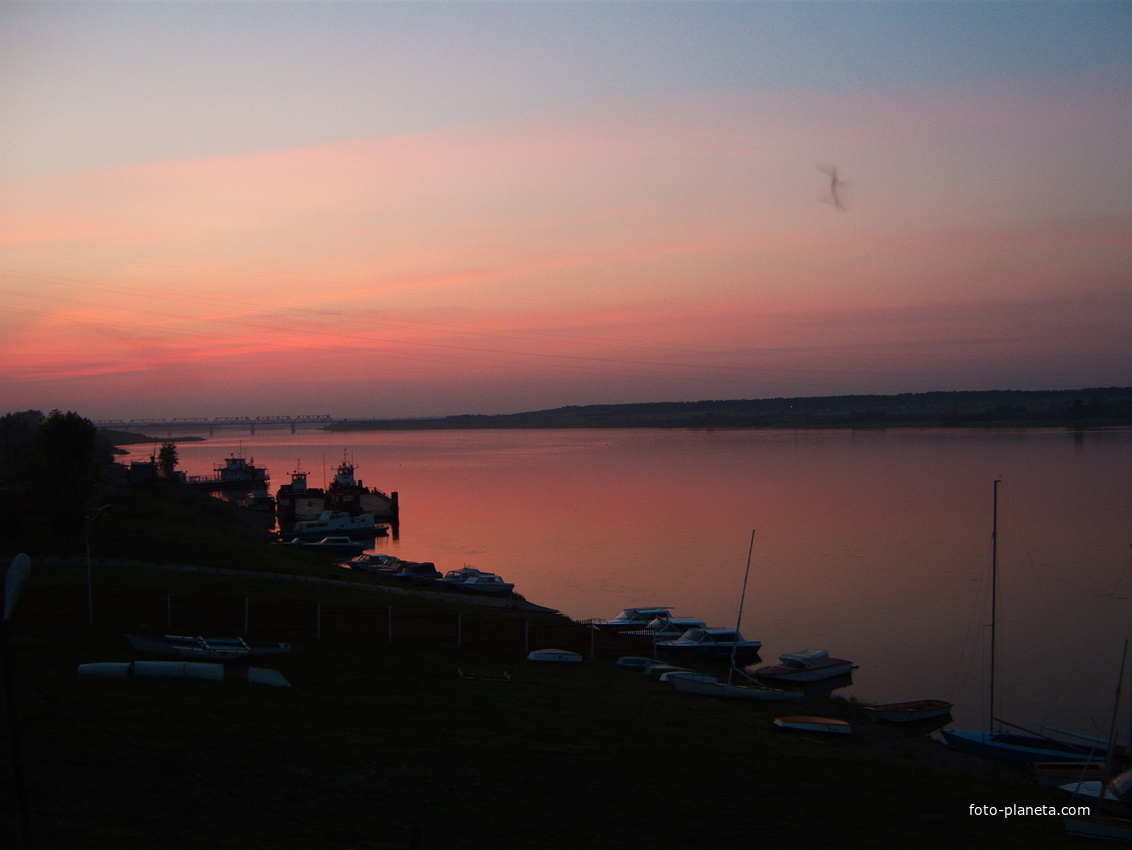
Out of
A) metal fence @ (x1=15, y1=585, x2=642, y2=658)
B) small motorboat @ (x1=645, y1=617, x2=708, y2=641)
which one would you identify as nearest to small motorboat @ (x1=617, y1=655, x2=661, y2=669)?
metal fence @ (x1=15, y1=585, x2=642, y2=658)

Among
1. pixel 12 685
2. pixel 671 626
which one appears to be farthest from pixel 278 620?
pixel 671 626

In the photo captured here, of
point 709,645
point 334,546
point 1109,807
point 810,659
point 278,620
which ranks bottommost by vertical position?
point 334,546

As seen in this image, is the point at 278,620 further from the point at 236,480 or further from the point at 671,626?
the point at 236,480

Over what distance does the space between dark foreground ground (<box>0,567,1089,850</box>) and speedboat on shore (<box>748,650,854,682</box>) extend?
5.23 meters

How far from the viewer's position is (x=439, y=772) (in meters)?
10.9

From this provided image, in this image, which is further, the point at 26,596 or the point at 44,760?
the point at 26,596

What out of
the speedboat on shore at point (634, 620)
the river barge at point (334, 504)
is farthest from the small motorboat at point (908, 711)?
the river barge at point (334, 504)

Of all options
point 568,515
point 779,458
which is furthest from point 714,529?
point 779,458

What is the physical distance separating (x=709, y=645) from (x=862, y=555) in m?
18.3

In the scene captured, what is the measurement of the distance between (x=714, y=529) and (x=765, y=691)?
30.8 m

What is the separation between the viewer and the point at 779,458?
4080 inches

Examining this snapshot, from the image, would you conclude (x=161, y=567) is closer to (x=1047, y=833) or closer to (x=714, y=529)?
(x=1047, y=833)

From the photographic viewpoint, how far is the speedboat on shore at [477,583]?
31.1 meters

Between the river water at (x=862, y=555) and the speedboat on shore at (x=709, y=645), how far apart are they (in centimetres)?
152
